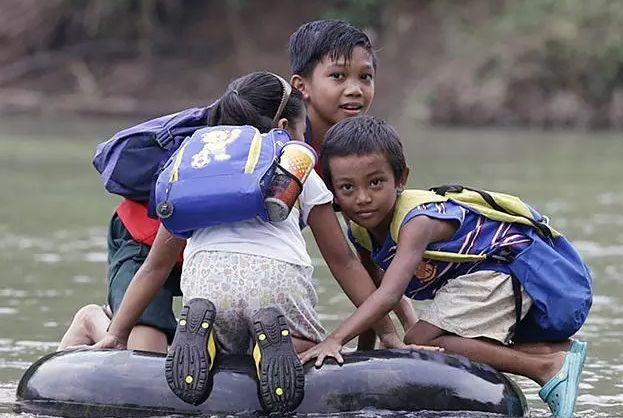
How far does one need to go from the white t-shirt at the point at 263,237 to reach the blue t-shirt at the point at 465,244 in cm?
40

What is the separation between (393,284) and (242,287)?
1.84 feet

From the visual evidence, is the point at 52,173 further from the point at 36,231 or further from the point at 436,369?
the point at 436,369

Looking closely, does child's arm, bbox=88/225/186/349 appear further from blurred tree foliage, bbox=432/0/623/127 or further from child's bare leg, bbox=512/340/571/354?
blurred tree foliage, bbox=432/0/623/127

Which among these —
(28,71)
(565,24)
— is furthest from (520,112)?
(28,71)

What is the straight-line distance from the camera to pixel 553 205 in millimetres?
13812

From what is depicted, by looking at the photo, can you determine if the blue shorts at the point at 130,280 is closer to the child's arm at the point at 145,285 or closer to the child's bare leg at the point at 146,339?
the child's bare leg at the point at 146,339

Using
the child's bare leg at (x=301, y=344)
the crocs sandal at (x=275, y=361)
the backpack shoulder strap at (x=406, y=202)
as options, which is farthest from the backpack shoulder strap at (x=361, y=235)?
the crocs sandal at (x=275, y=361)

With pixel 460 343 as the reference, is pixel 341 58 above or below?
above

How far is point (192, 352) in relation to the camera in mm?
5031

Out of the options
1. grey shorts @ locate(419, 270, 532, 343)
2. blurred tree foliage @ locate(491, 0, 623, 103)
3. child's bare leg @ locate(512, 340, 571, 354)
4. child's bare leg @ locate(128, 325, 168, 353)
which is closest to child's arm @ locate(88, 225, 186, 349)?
child's bare leg @ locate(128, 325, 168, 353)

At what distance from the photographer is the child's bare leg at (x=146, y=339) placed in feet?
18.9

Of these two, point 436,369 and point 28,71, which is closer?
point 436,369

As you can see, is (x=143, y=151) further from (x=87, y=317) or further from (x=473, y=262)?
(x=473, y=262)

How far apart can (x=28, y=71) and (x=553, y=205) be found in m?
21.0
